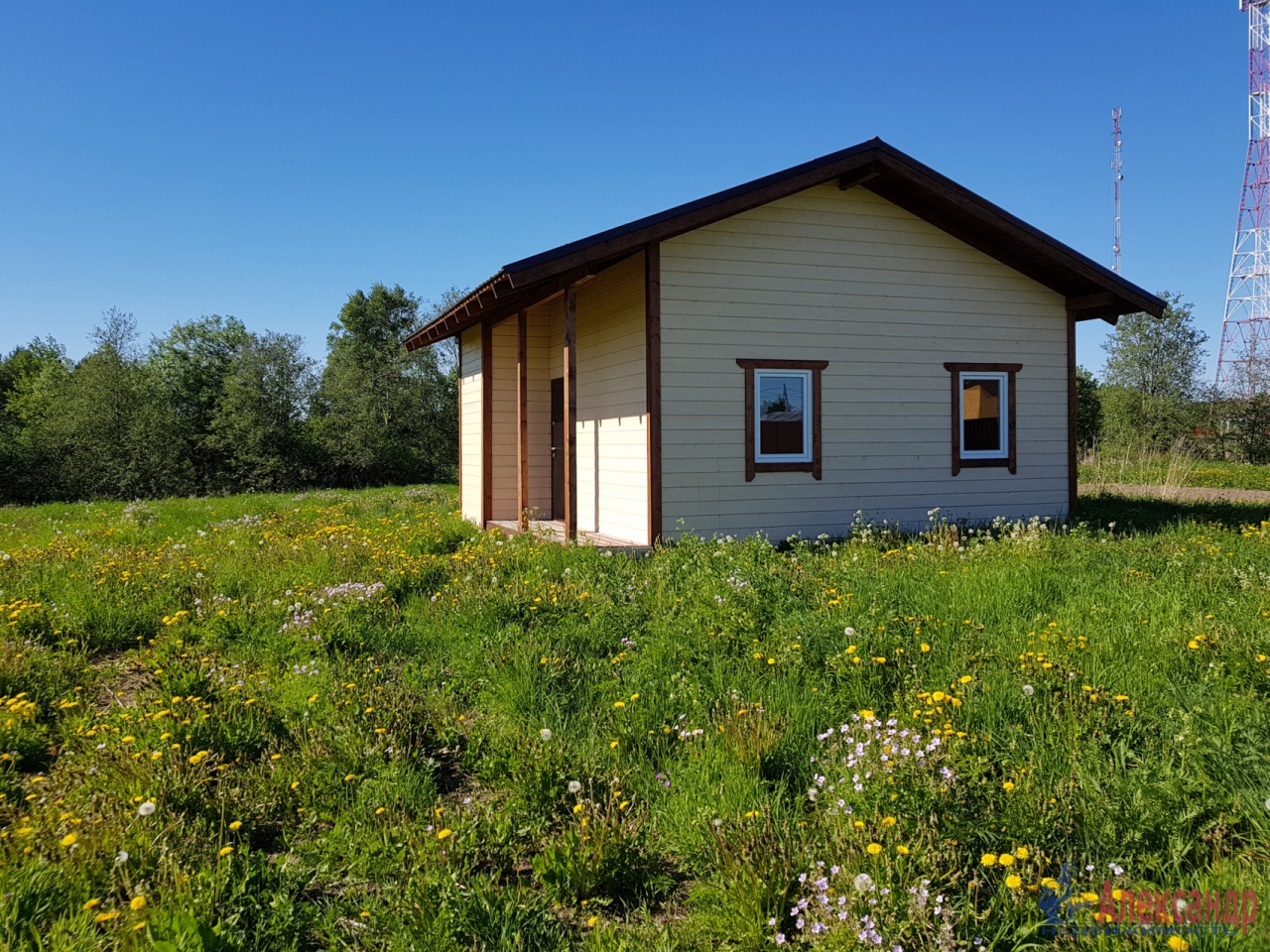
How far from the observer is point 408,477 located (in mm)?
32469

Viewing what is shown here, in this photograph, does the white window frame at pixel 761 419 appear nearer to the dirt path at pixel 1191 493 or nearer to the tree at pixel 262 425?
the dirt path at pixel 1191 493

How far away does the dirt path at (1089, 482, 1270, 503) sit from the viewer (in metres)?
15.6

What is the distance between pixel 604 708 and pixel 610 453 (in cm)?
700

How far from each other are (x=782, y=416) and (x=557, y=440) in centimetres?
454

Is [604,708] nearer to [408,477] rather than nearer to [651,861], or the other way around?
[651,861]

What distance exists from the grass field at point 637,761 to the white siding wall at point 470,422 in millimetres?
8316

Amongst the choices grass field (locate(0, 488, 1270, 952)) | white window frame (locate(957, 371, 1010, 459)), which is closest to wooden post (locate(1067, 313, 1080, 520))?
white window frame (locate(957, 371, 1010, 459))

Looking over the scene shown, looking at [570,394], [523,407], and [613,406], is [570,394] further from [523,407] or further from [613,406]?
[523,407]

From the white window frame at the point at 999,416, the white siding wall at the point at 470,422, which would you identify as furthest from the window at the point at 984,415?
the white siding wall at the point at 470,422

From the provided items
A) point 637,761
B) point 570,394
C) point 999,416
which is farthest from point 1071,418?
point 637,761

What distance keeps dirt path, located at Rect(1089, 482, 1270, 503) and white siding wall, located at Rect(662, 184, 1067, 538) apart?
16.9 feet

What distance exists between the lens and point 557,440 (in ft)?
45.9

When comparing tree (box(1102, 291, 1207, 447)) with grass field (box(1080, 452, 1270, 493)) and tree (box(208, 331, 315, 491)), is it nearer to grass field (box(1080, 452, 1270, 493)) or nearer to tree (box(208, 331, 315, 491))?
grass field (box(1080, 452, 1270, 493))

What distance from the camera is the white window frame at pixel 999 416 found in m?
11.7
